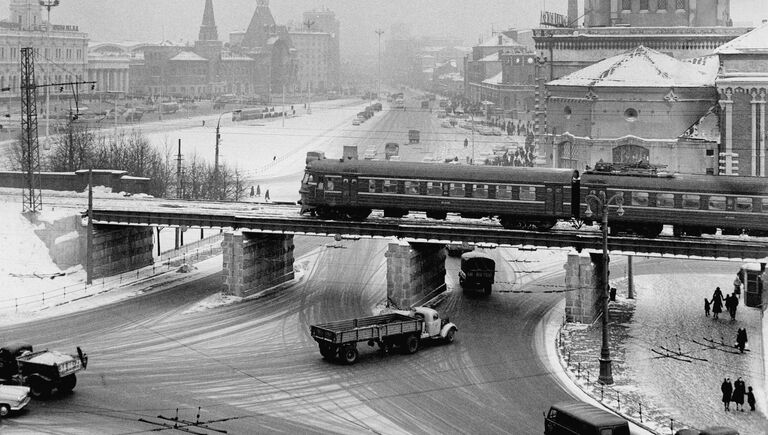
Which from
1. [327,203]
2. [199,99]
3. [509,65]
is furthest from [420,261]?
[199,99]

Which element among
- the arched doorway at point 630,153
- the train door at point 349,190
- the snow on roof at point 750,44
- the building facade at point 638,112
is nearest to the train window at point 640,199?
the train door at point 349,190

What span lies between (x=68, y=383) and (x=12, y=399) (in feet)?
9.69

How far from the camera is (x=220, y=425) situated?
3388cm

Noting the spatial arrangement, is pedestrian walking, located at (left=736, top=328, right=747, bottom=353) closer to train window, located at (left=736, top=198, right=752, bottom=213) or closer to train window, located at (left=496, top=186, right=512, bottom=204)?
train window, located at (left=736, top=198, right=752, bottom=213)

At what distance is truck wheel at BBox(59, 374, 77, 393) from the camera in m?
36.8

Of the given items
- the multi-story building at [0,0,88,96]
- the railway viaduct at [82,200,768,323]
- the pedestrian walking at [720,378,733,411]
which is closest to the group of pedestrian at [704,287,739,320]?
the railway viaduct at [82,200,768,323]

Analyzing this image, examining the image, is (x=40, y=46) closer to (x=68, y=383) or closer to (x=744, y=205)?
(x=744, y=205)

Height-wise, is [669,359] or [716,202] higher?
[716,202]

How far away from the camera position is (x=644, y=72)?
255 feet

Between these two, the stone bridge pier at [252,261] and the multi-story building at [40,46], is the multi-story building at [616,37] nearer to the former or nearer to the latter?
the stone bridge pier at [252,261]

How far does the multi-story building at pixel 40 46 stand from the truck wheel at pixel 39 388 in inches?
4101

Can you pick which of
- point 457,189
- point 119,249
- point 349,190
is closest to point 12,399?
point 349,190

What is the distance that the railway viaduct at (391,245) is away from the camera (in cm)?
4909

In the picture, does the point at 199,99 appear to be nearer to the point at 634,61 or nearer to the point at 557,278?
the point at 634,61
